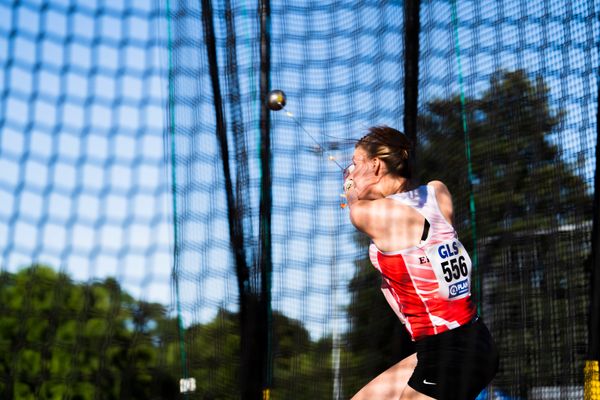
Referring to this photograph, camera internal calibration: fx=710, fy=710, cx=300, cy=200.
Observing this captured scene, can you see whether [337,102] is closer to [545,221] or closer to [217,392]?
[545,221]

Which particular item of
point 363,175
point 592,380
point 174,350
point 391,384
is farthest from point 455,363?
point 174,350

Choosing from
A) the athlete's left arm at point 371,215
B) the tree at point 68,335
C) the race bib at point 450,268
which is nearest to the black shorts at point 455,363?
the race bib at point 450,268

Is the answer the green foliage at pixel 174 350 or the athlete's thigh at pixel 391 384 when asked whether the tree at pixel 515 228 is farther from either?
the athlete's thigh at pixel 391 384

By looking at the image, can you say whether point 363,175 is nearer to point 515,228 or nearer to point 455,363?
point 455,363

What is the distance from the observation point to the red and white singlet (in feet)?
6.48

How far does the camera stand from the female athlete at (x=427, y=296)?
1912 mm

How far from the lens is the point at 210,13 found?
303cm

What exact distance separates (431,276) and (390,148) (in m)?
0.43

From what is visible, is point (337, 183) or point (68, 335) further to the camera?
point (68, 335)

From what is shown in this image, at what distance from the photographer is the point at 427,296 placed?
1995mm

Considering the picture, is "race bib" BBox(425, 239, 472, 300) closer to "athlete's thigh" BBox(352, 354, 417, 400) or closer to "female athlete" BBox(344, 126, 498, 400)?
"female athlete" BBox(344, 126, 498, 400)

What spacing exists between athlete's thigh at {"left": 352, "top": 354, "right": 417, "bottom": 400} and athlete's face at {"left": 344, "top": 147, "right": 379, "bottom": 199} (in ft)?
1.68

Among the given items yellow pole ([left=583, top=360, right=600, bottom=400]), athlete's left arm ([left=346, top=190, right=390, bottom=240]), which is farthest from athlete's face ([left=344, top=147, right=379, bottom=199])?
yellow pole ([left=583, top=360, right=600, bottom=400])

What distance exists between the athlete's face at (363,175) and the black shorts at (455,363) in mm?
484
